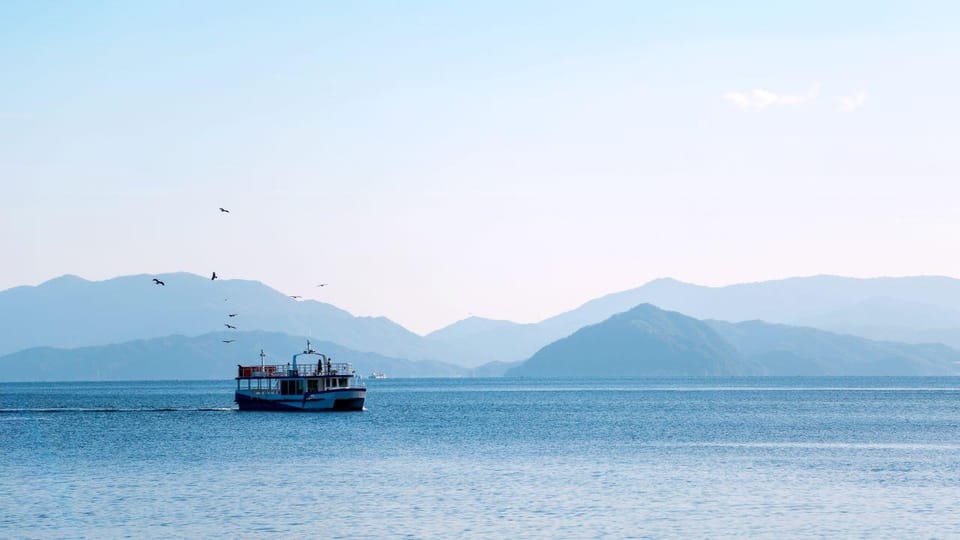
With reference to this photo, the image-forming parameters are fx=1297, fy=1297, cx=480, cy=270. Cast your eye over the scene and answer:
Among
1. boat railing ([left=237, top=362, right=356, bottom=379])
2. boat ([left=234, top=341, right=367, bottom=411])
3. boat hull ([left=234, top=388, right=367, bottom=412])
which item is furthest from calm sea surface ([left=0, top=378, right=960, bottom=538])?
boat railing ([left=237, top=362, right=356, bottom=379])

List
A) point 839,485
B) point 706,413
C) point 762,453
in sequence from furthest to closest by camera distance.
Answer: point 706,413 → point 762,453 → point 839,485

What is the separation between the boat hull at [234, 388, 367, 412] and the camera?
165750 mm

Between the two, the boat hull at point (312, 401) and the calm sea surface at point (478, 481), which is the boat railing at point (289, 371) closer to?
the boat hull at point (312, 401)

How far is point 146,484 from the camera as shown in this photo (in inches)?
3123

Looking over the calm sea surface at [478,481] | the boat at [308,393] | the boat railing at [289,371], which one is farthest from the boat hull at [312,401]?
the calm sea surface at [478,481]

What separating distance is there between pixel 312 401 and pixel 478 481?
3474 inches

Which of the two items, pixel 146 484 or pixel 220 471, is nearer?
pixel 146 484

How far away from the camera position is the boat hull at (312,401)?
544 feet

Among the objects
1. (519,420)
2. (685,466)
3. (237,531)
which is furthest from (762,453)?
(519,420)

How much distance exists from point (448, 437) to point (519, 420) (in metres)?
39.5

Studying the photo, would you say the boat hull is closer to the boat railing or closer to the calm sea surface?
the boat railing

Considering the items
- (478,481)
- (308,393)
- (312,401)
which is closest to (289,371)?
(308,393)

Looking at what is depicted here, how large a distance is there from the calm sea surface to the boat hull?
21040mm

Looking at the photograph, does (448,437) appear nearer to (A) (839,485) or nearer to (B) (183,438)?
(B) (183,438)
